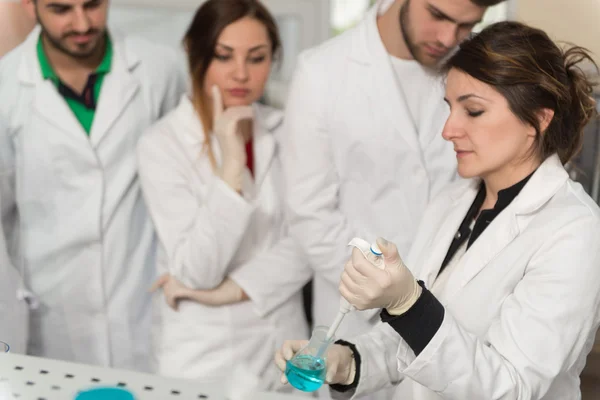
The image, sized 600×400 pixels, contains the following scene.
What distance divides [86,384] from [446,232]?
0.70m

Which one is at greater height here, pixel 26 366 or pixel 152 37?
pixel 152 37

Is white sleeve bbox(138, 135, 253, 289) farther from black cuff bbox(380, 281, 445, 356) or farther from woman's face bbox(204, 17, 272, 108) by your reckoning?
black cuff bbox(380, 281, 445, 356)

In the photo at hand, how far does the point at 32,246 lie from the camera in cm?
191

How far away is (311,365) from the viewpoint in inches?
46.6


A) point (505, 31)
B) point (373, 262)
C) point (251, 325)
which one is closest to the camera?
point (373, 262)

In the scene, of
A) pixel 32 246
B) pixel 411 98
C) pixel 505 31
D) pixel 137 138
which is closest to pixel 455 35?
pixel 411 98

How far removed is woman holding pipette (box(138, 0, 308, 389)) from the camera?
5.87 ft

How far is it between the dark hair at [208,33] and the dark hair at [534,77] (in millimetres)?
712

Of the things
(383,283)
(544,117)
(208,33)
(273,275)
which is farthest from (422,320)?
(208,33)

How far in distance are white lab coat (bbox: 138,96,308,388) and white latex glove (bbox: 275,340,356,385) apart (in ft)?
1.78

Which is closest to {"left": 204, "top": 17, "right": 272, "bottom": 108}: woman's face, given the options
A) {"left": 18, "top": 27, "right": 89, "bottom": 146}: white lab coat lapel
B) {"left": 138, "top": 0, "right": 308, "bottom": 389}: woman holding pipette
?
{"left": 138, "top": 0, "right": 308, "bottom": 389}: woman holding pipette

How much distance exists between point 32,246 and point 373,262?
3.81 ft

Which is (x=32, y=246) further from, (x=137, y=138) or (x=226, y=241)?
(x=226, y=241)

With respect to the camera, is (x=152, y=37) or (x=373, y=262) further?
(x=152, y=37)
